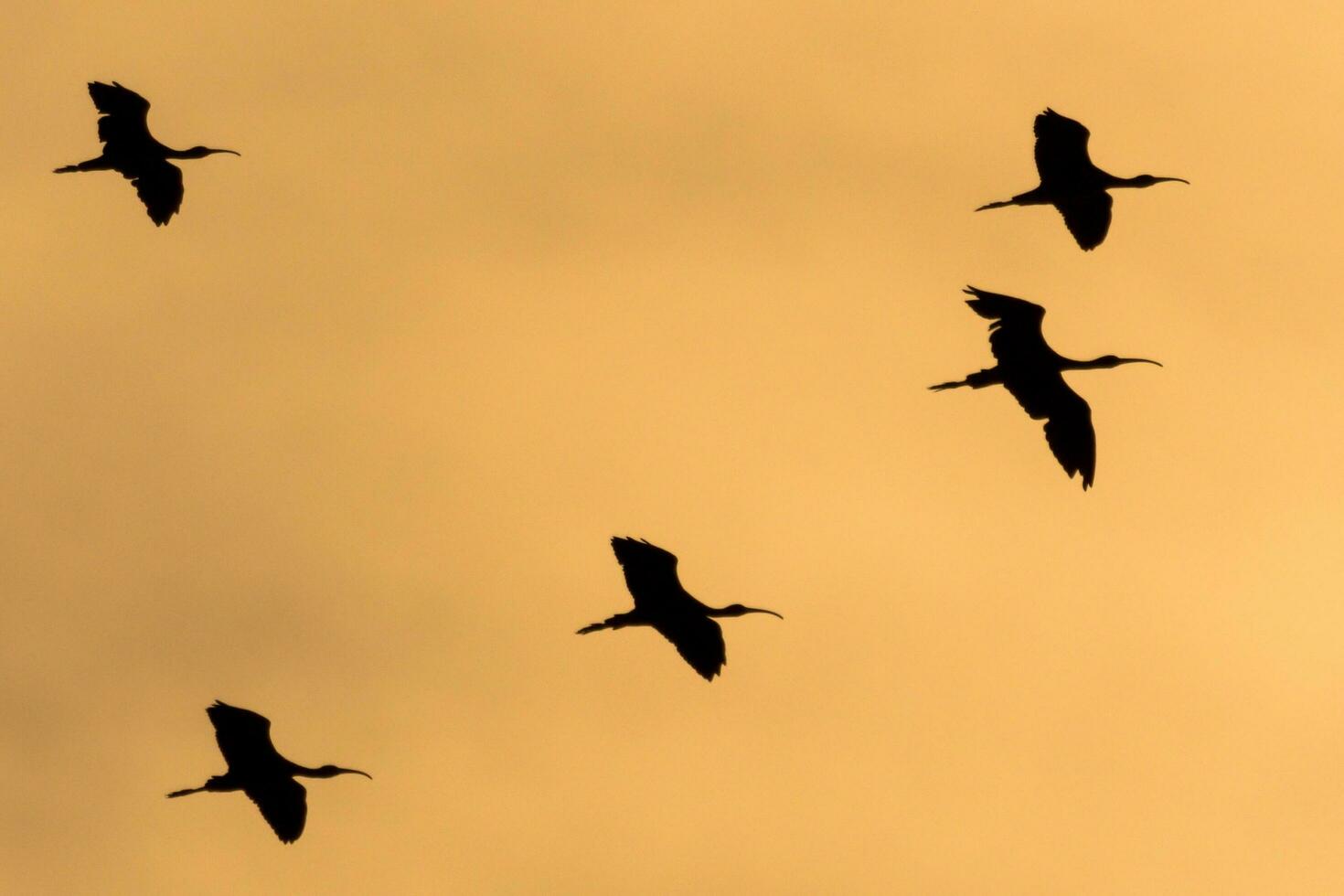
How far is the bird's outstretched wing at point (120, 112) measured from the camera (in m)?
32.3

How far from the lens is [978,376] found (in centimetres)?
3152

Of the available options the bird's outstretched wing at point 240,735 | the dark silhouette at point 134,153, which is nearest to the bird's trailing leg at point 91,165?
the dark silhouette at point 134,153

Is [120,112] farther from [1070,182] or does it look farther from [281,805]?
[1070,182]

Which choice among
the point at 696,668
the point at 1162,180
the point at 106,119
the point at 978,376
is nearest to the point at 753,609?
the point at 696,668

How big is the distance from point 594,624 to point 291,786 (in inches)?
177

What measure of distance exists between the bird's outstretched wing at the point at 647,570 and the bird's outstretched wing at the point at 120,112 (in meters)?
9.03

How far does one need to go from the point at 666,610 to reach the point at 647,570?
2.33 ft

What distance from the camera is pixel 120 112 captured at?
32.4 metres

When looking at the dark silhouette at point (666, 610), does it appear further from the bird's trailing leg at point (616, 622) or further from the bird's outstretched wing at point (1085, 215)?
the bird's outstretched wing at point (1085, 215)

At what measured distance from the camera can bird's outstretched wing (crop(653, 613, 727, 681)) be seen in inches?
1192

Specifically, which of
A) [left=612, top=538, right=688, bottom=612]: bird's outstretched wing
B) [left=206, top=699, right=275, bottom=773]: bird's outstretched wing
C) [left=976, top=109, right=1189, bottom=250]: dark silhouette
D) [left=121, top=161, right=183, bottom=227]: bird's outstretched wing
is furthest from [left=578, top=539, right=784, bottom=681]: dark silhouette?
[left=121, top=161, right=183, bottom=227]: bird's outstretched wing

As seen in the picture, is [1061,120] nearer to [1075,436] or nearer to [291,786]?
[1075,436]

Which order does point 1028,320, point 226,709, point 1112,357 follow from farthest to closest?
point 1112,357 < point 1028,320 < point 226,709

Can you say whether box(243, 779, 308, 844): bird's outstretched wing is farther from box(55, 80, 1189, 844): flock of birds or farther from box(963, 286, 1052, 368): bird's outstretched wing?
box(963, 286, 1052, 368): bird's outstretched wing
